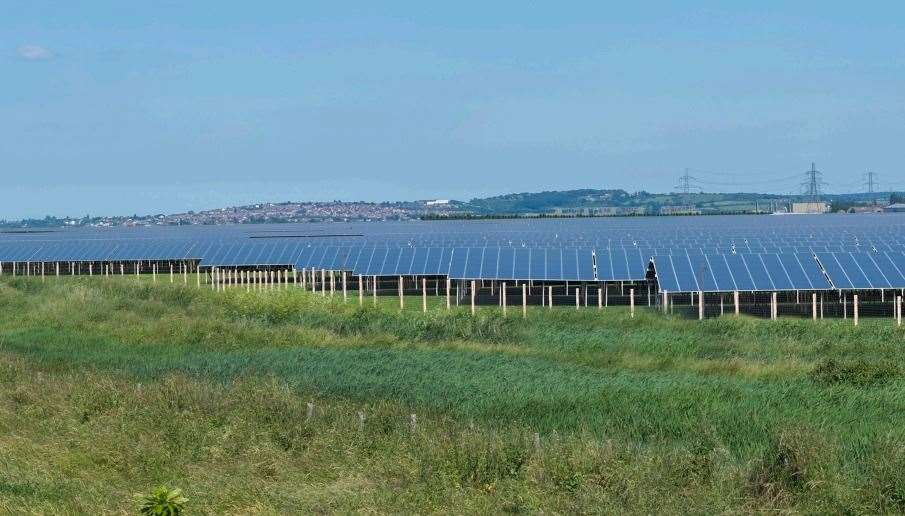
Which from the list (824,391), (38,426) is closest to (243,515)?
(38,426)

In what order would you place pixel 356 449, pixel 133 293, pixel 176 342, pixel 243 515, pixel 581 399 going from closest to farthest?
1. pixel 243 515
2. pixel 356 449
3. pixel 581 399
4. pixel 176 342
5. pixel 133 293

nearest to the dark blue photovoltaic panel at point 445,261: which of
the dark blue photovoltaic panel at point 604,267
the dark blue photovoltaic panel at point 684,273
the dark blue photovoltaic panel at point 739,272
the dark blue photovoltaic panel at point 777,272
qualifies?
the dark blue photovoltaic panel at point 604,267

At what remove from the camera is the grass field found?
1254cm

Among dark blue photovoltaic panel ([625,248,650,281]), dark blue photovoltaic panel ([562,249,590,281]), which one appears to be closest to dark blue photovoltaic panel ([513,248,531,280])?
dark blue photovoltaic panel ([562,249,590,281])

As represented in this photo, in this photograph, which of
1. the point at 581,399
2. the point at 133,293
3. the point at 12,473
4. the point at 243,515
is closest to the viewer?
the point at 243,515

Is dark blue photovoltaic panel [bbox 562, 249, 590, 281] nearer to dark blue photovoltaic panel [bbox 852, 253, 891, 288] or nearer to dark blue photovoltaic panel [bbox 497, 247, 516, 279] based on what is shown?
dark blue photovoltaic panel [bbox 497, 247, 516, 279]

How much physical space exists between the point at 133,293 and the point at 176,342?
13635 mm

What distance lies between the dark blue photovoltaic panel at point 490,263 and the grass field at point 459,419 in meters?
11.3

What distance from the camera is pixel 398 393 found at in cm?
1981

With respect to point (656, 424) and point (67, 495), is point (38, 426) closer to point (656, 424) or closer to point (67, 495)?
point (67, 495)

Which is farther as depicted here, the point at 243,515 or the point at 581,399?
the point at 581,399

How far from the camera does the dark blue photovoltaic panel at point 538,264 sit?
139ft

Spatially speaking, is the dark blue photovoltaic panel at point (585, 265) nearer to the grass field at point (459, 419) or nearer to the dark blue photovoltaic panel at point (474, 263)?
the dark blue photovoltaic panel at point (474, 263)

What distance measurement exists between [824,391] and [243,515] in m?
11.7
